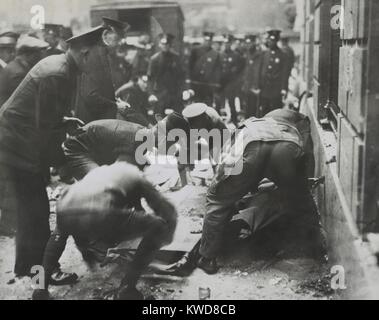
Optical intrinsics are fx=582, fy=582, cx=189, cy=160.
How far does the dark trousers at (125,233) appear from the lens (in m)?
3.95

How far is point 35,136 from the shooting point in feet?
14.8

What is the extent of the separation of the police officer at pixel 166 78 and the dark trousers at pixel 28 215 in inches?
261

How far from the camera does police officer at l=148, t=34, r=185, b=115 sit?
11.2 metres

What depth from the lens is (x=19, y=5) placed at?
7.80 meters

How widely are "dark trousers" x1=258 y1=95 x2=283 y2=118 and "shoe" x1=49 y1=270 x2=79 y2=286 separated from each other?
7422mm

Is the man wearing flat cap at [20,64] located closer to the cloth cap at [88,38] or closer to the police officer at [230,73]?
the cloth cap at [88,38]

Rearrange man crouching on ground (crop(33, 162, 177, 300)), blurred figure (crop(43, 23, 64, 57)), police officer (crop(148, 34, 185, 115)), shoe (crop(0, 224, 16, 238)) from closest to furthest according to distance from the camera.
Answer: man crouching on ground (crop(33, 162, 177, 300)), shoe (crop(0, 224, 16, 238)), blurred figure (crop(43, 23, 64, 57)), police officer (crop(148, 34, 185, 115))

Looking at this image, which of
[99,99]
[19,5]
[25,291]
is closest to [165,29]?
[19,5]

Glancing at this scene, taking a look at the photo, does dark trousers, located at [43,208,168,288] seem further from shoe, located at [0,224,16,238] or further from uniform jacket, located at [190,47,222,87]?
uniform jacket, located at [190,47,222,87]

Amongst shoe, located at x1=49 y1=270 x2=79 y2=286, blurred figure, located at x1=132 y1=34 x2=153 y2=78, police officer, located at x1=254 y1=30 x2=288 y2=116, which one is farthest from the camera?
blurred figure, located at x1=132 y1=34 x2=153 y2=78

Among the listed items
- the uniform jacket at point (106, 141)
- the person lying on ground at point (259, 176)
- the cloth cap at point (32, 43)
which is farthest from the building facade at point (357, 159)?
the cloth cap at point (32, 43)

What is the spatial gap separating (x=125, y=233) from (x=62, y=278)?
2.67 feet

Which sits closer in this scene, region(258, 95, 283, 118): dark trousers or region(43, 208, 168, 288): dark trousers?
region(43, 208, 168, 288): dark trousers

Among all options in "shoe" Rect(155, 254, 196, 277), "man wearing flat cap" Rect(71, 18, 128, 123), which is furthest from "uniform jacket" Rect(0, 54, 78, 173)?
"man wearing flat cap" Rect(71, 18, 128, 123)
